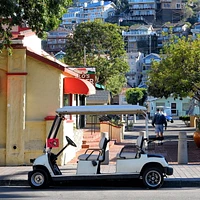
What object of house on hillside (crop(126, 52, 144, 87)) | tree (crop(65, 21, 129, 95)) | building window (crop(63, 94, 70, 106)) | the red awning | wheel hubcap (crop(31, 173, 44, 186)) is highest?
house on hillside (crop(126, 52, 144, 87))

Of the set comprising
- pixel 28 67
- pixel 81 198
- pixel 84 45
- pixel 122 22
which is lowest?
pixel 81 198

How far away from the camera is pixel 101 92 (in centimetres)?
4172

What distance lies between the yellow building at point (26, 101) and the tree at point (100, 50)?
3270 cm

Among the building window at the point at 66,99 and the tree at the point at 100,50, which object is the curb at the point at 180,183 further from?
the tree at the point at 100,50

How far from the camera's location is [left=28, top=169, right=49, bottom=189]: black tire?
11.8 metres

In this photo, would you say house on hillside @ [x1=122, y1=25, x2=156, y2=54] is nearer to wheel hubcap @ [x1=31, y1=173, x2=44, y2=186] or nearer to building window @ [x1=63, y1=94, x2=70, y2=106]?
building window @ [x1=63, y1=94, x2=70, y2=106]

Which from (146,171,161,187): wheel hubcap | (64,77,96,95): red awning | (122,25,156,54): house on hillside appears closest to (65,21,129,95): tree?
(64,77,96,95): red awning

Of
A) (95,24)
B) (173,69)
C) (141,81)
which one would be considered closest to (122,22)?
(141,81)

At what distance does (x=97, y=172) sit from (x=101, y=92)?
98.5 feet

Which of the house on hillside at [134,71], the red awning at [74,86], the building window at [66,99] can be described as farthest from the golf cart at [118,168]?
the house on hillside at [134,71]

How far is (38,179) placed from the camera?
11922 millimetres

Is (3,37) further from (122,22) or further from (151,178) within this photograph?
(122,22)

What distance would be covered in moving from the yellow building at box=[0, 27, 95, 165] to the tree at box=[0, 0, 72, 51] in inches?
54.4

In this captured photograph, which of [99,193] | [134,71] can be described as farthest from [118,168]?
A: [134,71]
